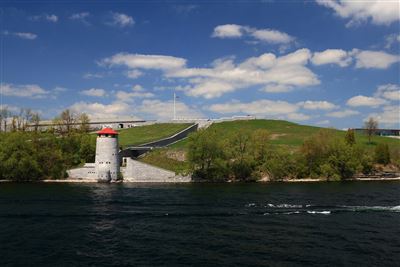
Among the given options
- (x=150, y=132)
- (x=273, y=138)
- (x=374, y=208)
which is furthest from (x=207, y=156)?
(x=150, y=132)

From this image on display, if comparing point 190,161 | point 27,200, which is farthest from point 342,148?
point 27,200

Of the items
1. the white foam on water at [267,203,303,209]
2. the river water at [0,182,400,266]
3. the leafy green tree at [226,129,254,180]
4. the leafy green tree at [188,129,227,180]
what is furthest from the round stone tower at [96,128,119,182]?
the white foam on water at [267,203,303,209]

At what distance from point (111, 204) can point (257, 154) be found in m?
50.9

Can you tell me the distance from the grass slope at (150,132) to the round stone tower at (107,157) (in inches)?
1526

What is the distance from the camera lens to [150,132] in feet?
500

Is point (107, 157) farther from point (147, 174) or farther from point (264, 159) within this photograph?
point (264, 159)

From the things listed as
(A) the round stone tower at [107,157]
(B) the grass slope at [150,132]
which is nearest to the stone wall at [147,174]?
(A) the round stone tower at [107,157]

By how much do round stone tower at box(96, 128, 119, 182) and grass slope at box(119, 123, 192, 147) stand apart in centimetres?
3877

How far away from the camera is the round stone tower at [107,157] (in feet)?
301

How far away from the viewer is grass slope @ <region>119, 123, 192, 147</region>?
139 metres

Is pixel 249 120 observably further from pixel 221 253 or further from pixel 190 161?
pixel 221 253

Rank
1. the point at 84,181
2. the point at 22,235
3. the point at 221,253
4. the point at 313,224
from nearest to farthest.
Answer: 1. the point at 221,253
2. the point at 22,235
3. the point at 313,224
4. the point at 84,181

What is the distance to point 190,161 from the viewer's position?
94562 mm

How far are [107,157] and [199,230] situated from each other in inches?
2201
